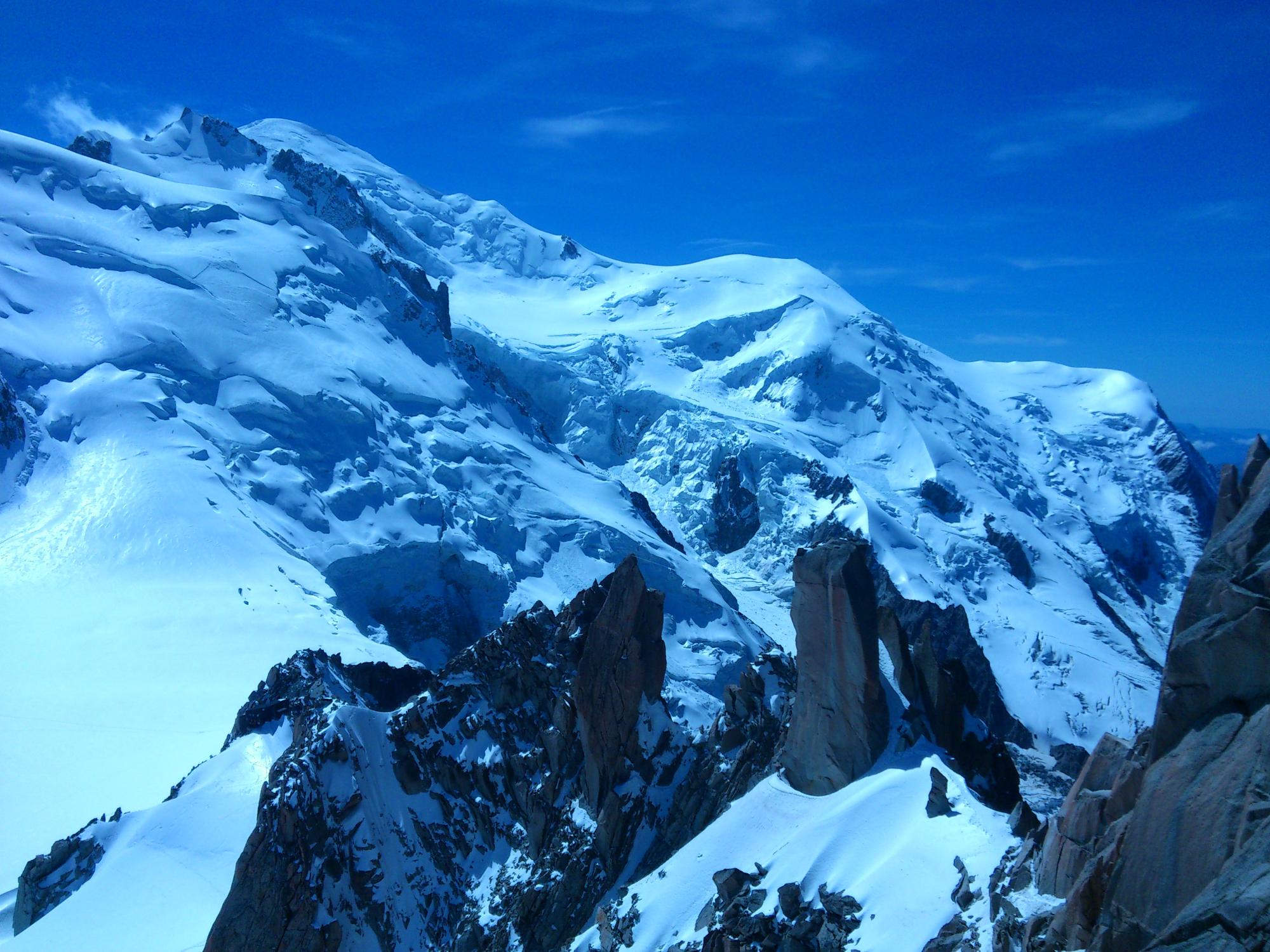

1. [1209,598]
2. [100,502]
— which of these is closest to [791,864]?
[1209,598]

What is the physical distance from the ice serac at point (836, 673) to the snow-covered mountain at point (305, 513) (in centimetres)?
207

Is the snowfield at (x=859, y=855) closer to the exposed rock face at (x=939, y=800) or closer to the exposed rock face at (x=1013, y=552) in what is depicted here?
the exposed rock face at (x=939, y=800)

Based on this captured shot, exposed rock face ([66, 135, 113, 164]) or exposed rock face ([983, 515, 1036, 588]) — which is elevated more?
exposed rock face ([66, 135, 113, 164])

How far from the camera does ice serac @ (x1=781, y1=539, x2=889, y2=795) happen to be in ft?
113

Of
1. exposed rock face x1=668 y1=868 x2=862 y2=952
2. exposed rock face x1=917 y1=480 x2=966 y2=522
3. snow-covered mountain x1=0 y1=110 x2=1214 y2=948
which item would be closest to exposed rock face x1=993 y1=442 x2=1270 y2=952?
exposed rock face x1=668 y1=868 x2=862 y2=952

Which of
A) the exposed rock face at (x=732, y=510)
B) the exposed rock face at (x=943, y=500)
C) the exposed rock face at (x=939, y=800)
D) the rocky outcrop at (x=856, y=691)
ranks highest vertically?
the exposed rock face at (x=732, y=510)

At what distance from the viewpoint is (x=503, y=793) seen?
47.3 metres

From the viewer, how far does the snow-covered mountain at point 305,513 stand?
239 feet

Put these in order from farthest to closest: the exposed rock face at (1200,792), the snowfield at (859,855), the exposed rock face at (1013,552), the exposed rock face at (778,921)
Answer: the exposed rock face at (1013,552), the exposed rock face at (778,921), the snowfield at (859,855), the exposed rock face at (1200,792)

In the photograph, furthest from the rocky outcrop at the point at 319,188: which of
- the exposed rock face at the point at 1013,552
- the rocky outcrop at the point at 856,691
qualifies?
the rocky outcrop at the point at 856,691

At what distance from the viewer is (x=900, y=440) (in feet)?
637

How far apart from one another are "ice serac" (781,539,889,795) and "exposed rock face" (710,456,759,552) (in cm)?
14131

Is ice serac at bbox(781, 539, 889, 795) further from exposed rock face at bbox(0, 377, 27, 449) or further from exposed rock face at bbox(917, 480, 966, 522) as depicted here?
exposed rock face at bbox(917, 480, 966, 522)

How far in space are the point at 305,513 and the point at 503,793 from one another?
7673 centimetres
